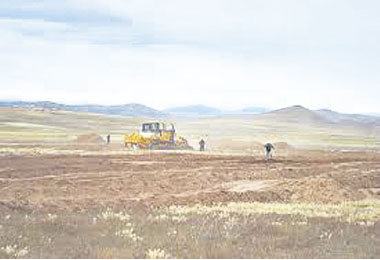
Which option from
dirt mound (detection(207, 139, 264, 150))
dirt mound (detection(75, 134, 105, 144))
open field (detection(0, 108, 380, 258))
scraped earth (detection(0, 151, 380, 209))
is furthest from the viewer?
dirt mound (detection(75, 134, 105, 144))

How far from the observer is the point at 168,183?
3003cm

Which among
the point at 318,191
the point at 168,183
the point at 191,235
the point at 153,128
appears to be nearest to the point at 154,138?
the point at 153,128

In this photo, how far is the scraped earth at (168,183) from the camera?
2452cm

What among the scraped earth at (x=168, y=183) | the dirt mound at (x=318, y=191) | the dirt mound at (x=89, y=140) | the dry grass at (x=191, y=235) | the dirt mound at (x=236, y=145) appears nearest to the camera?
the dry grass at (x=191, y=235)

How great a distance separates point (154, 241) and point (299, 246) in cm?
290

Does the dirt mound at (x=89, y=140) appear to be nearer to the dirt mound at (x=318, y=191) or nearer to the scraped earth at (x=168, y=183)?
the scraped earth at (x=168, y=183)

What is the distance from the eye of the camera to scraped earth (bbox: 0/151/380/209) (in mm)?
24516

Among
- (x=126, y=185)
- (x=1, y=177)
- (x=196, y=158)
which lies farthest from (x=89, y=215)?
(x=196, y=158)

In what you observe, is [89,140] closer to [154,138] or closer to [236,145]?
[236,145]

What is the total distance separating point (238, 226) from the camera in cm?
1455

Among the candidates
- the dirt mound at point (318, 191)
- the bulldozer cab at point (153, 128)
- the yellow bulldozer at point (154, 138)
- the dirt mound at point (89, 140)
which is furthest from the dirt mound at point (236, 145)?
the dirt mound at point (318, 191)

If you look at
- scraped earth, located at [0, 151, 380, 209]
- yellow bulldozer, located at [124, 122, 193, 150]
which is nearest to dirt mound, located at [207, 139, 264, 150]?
yellow bulldozer, located at [124, 122, 193, 150]

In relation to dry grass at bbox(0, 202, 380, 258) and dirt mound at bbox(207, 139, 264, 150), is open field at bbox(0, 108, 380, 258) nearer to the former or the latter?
dry grass at bbox(0, 202, 380, 258)

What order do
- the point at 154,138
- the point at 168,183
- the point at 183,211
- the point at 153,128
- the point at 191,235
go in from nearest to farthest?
1. the point at 191,235
2. the point at 183,211
3. the point at 168,183
4. the point at 154,138
5. the point at 153,128
